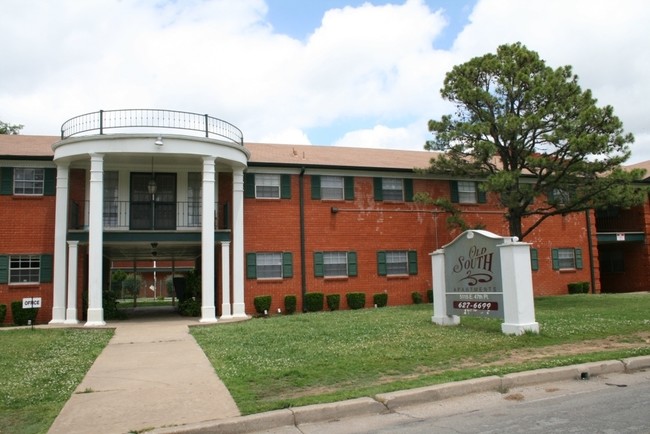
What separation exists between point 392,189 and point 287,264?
5.62 metres

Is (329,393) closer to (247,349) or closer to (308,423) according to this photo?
(308,423)

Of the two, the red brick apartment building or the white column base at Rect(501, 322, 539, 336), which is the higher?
the red brick apartment building

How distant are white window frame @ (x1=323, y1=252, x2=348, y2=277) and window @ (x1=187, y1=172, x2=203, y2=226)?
5.23m

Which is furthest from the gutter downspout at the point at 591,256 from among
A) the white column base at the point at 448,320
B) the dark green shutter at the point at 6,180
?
the dark green shutter at the point at 6,180

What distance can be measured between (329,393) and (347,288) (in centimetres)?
1569

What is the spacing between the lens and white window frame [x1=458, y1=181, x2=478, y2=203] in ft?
82.8

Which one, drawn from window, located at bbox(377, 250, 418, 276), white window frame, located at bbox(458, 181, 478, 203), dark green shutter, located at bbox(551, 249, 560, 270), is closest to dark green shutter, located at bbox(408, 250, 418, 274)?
window, located at bbox(377, 250, 418, 276)

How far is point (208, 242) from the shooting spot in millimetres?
19219

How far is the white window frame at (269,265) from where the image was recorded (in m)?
22.0

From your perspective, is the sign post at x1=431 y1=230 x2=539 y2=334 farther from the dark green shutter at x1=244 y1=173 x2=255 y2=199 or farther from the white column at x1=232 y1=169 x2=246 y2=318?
the dark green shutter at x1=244 y1=173 x2=255 y2=199

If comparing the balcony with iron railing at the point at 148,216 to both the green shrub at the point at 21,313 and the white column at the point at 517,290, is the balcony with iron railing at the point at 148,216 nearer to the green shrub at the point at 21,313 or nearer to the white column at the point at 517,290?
the green shrub at the point at 21,313

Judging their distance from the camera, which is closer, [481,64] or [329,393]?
[329,393]

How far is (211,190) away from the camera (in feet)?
63.6


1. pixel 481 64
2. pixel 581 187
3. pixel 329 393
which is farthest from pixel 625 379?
pixel 481 64
